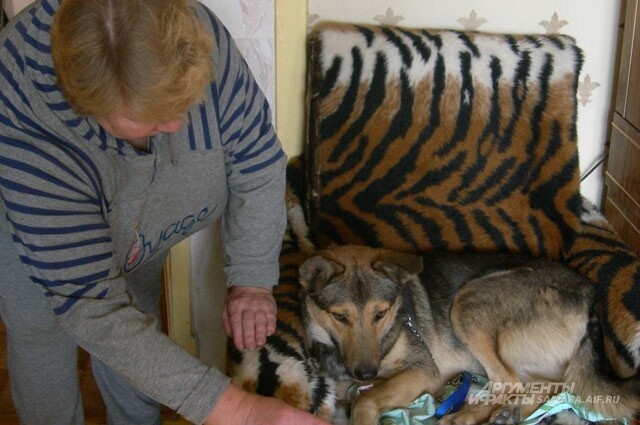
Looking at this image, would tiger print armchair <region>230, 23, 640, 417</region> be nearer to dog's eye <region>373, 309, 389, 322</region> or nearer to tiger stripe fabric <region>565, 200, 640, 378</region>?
tiger stripe fabric <region>565, 200, 640, 378</region>

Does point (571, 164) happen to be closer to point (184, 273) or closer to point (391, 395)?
point (391, 395)

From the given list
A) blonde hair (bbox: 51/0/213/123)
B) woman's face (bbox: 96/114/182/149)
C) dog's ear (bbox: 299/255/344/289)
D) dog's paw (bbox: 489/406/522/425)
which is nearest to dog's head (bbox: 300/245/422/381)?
dog's ear (bbox: 299/255/344/289)

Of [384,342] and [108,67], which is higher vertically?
[108,67]

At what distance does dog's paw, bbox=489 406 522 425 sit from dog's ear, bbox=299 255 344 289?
50 cm

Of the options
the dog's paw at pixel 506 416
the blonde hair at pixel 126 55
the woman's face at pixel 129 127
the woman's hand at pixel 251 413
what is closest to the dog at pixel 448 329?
the dog's paw at pixel 506 416

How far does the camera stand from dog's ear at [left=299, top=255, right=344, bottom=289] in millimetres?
1812

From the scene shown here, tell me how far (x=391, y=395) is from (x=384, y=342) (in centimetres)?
16

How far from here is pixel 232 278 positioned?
5.41 feet

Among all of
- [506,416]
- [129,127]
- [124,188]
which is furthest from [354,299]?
[129,127]

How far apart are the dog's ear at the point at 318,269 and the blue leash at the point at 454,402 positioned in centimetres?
41

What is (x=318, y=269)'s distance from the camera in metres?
1.83

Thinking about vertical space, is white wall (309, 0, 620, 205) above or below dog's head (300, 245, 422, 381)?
above

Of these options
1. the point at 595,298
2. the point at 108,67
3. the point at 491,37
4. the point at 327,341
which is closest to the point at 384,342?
the point at 327,341

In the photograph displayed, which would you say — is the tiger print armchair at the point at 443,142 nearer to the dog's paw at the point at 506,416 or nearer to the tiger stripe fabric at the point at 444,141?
the tiger stripe fabric at the point at 444,141
